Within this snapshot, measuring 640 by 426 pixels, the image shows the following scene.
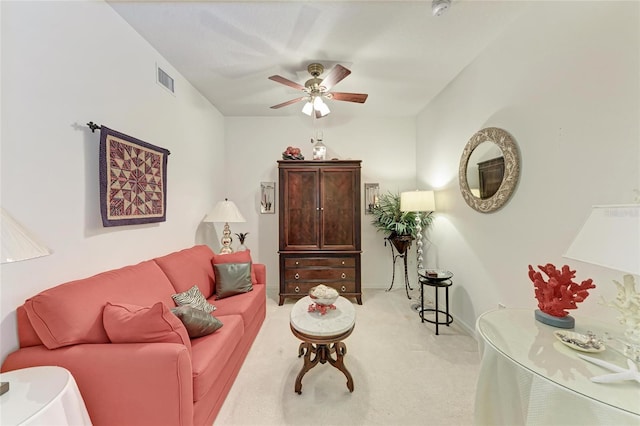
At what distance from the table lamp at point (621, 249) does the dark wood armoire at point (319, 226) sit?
243cm

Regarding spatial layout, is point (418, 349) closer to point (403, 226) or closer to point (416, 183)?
point (403, 226)

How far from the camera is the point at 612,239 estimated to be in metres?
0.89

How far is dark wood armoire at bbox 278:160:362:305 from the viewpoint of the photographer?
329 cm

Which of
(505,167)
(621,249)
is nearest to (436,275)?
(505,167)

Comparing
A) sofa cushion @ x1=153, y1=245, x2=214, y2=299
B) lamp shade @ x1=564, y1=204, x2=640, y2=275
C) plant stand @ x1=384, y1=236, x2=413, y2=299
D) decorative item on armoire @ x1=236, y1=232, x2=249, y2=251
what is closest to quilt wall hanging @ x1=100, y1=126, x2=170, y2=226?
sofa cushion @ x1=153, y1=245, x2=214, y2=299

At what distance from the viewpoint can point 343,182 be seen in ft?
11.0

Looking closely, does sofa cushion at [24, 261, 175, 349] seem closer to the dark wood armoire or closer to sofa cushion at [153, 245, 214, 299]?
sofa cushion at [153, 245, 214, 299]

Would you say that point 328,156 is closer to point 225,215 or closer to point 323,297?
point 225,215

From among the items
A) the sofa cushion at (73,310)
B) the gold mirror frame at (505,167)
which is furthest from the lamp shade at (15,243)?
the gold mirror frame at (505,167)

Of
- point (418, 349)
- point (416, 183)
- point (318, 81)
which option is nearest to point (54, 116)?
point (318, 81)

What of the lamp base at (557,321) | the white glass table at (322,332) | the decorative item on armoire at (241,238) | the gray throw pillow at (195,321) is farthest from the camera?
the decorative item on armoire at (241,238)

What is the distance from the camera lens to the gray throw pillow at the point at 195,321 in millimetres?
1520

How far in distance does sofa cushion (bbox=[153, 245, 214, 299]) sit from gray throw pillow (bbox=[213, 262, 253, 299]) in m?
0.10

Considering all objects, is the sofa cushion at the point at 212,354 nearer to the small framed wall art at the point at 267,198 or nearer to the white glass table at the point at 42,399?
the white glass table at the point at 42,399
